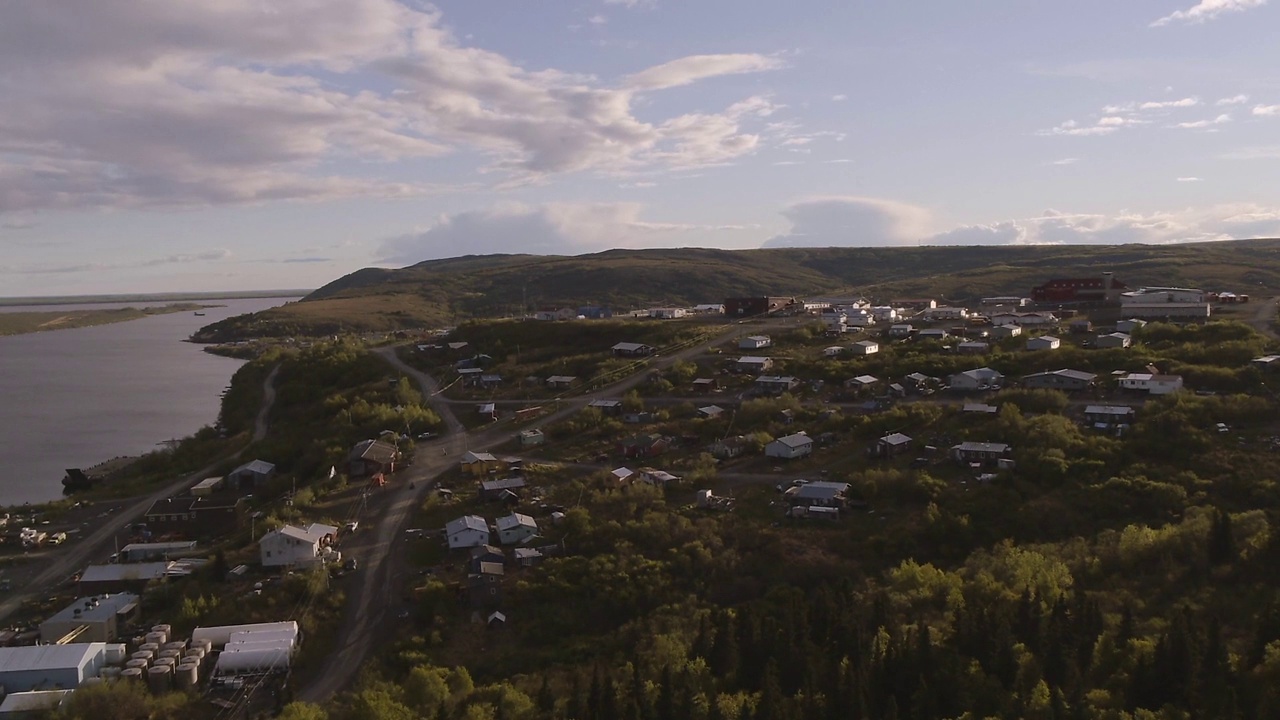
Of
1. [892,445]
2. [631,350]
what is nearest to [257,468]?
[631,350]

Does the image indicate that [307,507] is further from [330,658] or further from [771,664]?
[771,664]

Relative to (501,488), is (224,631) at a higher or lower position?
lower

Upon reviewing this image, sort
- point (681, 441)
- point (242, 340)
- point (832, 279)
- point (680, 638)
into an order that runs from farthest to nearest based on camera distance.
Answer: point (832, 279) → point (242, 340) → point (681, 441) → point (680, 638)

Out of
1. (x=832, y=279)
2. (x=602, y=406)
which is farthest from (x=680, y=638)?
(x=832, y=279)

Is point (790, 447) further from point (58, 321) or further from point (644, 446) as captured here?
point (58, 321)

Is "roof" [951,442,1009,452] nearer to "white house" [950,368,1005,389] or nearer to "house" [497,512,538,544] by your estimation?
"white house" [950,368,1005,389]

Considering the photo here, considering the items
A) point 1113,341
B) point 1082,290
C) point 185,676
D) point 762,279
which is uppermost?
point 762,279
